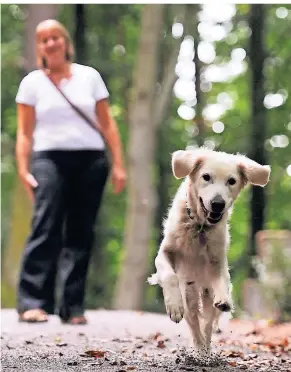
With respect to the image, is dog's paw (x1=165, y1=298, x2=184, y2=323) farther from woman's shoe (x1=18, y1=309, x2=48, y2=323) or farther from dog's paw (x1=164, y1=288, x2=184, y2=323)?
woman's shoe (x1=18, y1=309, x2=48, y2=323)

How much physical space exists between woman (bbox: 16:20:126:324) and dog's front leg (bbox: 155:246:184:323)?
0.97m

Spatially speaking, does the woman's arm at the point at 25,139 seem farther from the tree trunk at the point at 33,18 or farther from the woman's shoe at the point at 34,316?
the woman's shoe at the point at 34,316

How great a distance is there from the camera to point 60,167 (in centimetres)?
387

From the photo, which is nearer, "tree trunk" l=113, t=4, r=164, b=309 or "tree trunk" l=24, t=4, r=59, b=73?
"tree trunk" l=24, t=4, r=59, b=73

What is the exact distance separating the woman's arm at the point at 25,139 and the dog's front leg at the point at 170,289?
113cm

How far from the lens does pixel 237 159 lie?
3.09 m

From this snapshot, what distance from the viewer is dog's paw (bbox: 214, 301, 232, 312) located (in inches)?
118

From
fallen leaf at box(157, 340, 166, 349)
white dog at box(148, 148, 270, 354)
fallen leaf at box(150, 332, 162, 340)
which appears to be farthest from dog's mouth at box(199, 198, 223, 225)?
fallen leaf at box(150, 332, 162, 340)

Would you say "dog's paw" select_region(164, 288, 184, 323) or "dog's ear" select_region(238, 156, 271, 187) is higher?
"dog's ear" select_region(238, 156, 271, 187)

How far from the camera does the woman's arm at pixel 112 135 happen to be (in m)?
3.92

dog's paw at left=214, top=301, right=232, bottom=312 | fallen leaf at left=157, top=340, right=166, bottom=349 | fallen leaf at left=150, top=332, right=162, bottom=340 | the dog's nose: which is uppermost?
the dog's nose

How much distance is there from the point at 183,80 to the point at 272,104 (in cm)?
65

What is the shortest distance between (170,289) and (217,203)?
389mm

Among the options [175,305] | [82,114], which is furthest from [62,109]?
[175,305]
